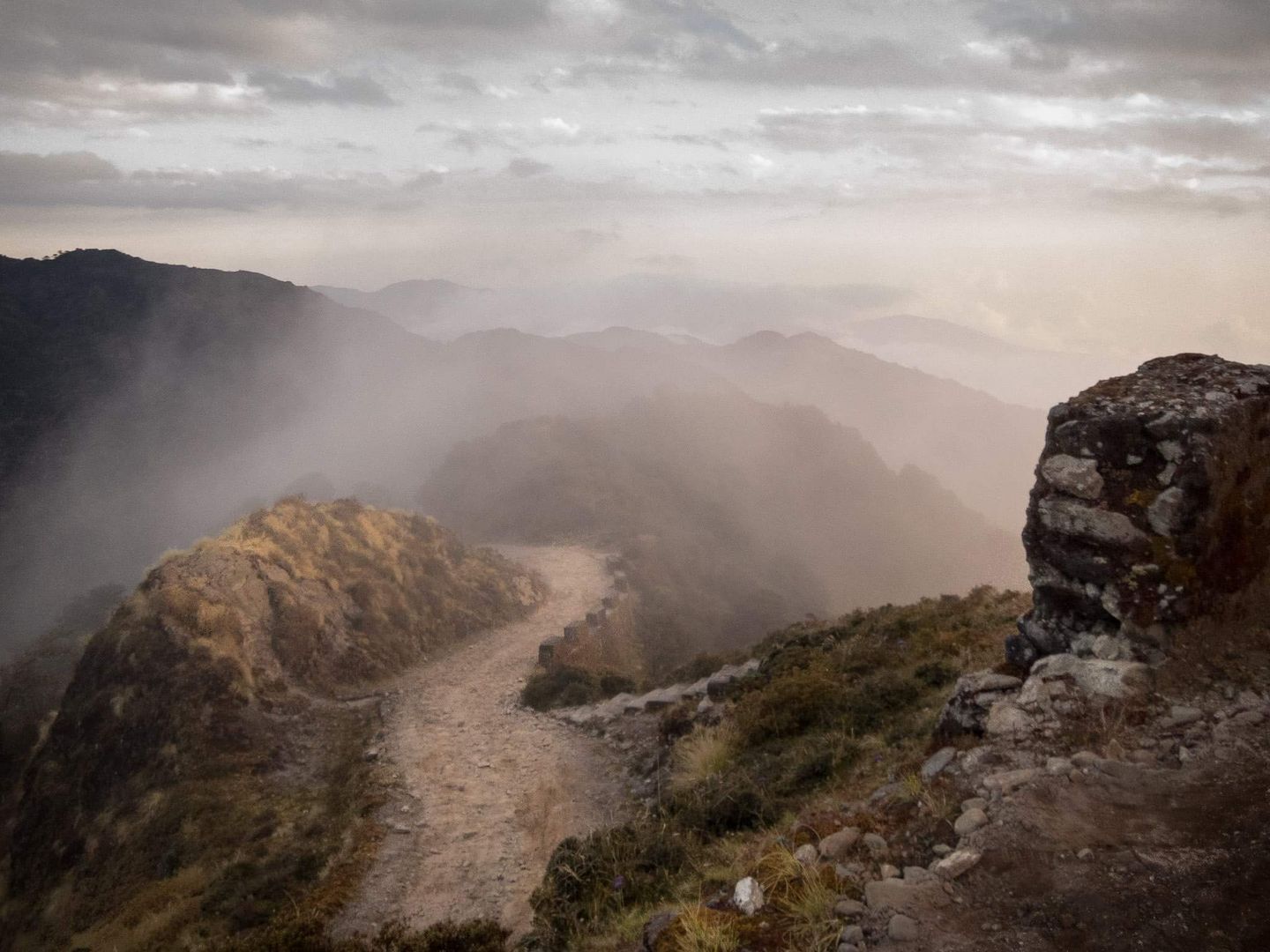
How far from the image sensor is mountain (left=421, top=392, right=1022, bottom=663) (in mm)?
48875

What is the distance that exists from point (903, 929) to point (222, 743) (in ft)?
61.2

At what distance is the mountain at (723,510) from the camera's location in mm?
48875

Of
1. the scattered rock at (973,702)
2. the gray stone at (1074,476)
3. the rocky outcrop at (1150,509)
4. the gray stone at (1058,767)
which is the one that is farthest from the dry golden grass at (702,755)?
the gray stone at (1074,476)

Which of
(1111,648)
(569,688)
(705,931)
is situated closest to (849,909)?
(705,931)

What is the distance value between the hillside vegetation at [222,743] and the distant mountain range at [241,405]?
47.3 meters

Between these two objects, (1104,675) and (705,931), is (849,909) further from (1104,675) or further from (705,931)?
(1104,675)

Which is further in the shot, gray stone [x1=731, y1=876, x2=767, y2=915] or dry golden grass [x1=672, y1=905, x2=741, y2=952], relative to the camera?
gray stone [x1=731, y1=876, x2=767, y2=915]

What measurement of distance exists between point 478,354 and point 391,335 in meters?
20.2

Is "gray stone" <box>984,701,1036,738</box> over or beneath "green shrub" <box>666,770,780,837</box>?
over

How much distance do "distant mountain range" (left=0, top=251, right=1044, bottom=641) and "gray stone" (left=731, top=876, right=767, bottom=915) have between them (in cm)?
7049

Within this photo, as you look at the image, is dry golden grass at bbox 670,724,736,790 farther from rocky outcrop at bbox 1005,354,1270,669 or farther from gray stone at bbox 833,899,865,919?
gray stone at bbox 833,899,865,919

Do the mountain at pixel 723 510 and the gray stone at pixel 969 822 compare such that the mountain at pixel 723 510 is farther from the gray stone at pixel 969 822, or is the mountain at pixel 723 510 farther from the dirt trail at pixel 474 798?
the gray stone at pixel 969 822

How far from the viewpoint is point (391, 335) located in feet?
495

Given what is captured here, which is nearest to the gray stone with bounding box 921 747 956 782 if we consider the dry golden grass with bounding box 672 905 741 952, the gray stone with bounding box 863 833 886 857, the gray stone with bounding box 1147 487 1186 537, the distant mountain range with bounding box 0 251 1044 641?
the gray stone with bounding box 863 833 886 857
